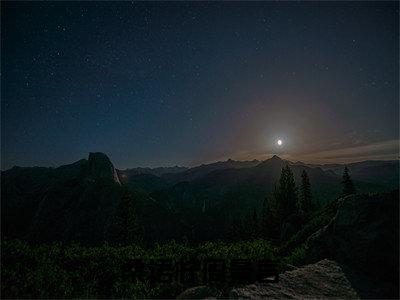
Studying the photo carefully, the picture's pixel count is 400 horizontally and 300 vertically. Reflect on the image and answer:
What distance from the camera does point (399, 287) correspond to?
1012 centimetres

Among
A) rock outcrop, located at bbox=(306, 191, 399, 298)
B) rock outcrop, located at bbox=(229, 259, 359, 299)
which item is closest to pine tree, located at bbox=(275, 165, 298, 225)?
rock outcrop, located at bbox=(306, 191, 399, 298)

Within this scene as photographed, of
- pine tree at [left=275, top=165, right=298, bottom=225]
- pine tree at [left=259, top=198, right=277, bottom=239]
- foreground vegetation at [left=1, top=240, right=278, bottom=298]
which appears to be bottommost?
pine tree at [left=259, top=198, right=277, bottom=239]

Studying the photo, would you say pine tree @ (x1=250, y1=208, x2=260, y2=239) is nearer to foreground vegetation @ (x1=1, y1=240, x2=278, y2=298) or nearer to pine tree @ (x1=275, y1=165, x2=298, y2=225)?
pine tree @ (x1=275, y1=165, x2=298, y2=225)

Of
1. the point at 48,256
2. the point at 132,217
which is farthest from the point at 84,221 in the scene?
the point at 48,256

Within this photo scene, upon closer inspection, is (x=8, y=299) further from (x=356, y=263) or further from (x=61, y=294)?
(x=356, y=263)

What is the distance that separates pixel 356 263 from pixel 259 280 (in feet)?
14.5

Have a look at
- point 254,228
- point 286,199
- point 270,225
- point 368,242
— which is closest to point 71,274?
point 368,242

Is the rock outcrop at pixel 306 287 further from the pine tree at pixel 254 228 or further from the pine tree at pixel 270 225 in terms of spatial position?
the pine tree at pixel 254 228

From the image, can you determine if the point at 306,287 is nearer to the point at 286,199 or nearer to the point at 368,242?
the point at 368,242

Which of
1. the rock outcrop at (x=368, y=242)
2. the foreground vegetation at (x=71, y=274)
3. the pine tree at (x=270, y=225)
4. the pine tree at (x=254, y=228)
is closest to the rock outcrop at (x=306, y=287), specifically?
the rock outcrop at (x=368, y=242)

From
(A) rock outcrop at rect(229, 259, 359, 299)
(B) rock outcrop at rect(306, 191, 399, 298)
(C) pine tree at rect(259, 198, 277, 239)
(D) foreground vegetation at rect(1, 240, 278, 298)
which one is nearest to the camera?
(A) rock outcrop at rect(229, 259, 359, 299)

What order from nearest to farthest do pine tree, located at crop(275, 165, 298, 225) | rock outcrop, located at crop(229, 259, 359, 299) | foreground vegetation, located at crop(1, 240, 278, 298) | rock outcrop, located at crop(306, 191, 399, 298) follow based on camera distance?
rock outcrop, located at crop(229, 259, 359, 299), foreground vegetation, located at crop(1, 240, 278, 298), rock outcrop, located at crop(306, 191, 399, 298), pine tree, located at crop(275, 165, 298, 225)

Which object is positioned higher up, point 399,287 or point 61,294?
point 61,294

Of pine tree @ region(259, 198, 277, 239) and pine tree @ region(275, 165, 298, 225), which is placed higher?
pine tree @ region(275, 165, 298, 225)
